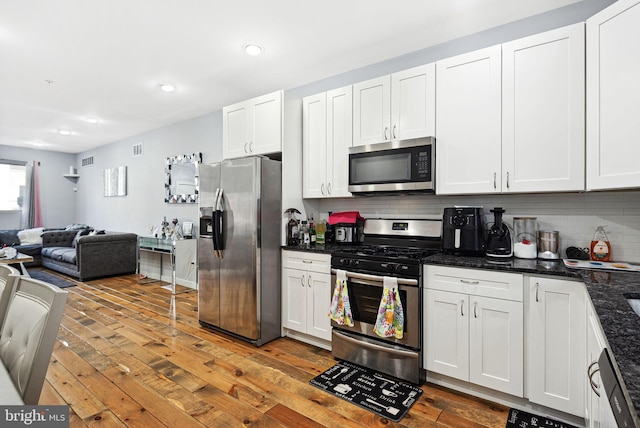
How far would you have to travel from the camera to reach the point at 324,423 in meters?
1.97

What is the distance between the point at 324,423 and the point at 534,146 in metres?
2.24

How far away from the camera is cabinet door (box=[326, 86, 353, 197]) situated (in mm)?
3104

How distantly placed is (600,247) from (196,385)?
9.67ft

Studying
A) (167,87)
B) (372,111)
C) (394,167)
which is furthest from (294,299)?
(167,87)

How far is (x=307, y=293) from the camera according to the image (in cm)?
309

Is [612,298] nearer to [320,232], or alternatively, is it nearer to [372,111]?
[372,111]

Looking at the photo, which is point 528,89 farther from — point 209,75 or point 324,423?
point 209,75

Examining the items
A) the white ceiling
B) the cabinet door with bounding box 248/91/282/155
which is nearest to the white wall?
the white ceiling

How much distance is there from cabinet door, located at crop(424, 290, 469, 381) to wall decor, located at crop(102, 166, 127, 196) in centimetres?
662

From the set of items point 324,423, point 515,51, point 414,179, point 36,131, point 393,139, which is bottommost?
point 324,423

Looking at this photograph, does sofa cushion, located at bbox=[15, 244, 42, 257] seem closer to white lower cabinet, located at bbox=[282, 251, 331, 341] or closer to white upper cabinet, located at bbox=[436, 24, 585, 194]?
white lower cabinet, located at bbox=[282, 251, 331, 341]

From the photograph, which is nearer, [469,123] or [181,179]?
[469,123]

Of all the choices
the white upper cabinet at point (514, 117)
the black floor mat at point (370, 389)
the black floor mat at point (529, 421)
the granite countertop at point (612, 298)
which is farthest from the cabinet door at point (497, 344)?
the white upper cabinet at point (514, 117)

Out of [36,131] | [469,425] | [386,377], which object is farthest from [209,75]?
[36,131]
